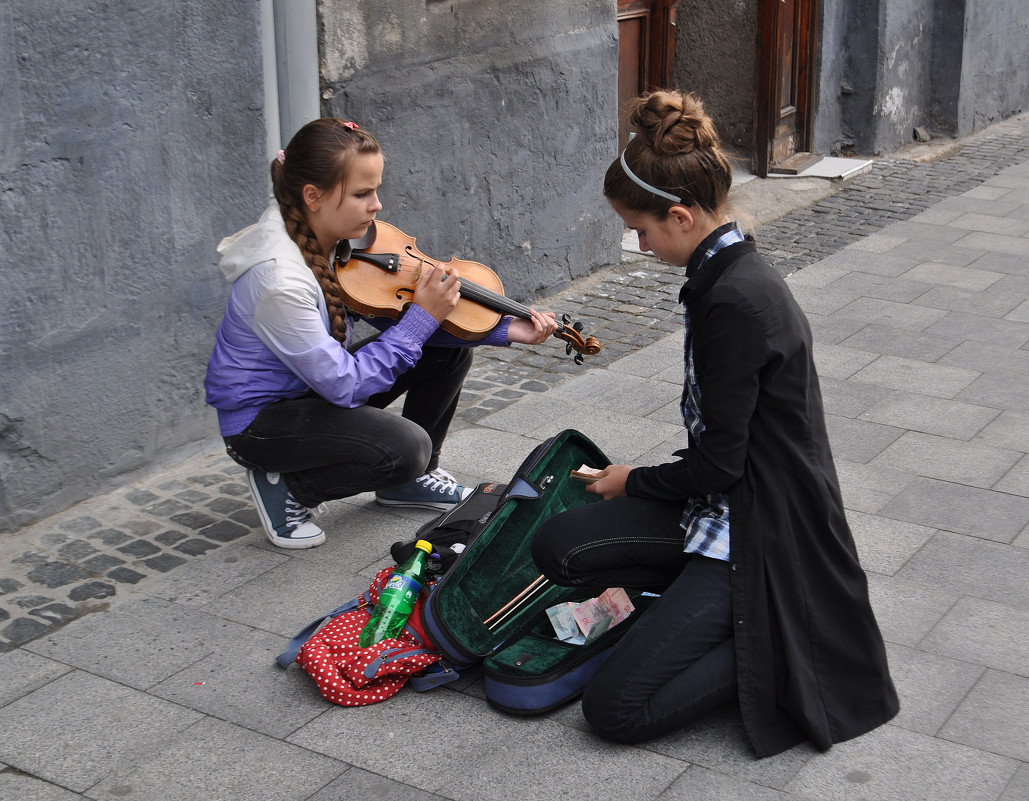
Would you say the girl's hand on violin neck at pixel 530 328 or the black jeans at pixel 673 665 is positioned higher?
the girl's hand on violin neck at pixel 530 328

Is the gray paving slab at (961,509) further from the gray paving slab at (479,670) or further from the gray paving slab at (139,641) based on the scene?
the gray paving slab at (139,641)

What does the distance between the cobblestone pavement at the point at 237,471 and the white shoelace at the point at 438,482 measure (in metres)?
0.58

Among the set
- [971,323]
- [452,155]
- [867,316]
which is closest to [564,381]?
[452,155]

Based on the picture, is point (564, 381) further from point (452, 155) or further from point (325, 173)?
point (325, 173)

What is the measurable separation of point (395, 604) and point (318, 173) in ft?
4.07

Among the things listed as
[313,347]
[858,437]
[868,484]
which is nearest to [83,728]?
[313,347]

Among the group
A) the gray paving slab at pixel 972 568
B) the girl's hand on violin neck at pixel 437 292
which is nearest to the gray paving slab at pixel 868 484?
the gray paving slab at pixel 972 568

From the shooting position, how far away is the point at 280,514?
3.83 meters

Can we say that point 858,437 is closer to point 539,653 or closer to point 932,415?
point 932,415

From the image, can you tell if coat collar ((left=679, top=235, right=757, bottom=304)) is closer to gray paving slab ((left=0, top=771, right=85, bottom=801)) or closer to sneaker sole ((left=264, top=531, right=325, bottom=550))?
sneaker sole ((left=264, top=531, right=325, bottom=550))

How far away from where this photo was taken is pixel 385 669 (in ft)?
9.78

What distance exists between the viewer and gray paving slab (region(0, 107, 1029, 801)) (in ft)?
8.99

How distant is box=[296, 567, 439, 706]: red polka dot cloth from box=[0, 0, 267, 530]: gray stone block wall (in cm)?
142

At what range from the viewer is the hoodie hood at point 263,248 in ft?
11.5
